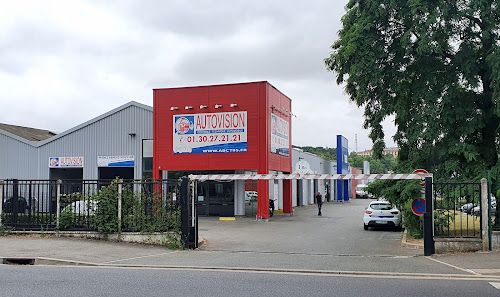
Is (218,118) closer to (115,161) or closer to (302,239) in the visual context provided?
(115,161)

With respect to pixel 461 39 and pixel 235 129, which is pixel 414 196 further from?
pixel 235 129

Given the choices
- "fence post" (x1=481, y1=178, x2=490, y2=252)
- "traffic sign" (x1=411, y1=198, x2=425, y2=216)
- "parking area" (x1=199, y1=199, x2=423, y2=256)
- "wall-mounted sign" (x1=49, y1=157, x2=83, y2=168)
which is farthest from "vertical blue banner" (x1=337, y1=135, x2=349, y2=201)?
"fence post" (x1=481, y1=178, x2=490, y2=252)

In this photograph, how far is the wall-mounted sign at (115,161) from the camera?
104 ft

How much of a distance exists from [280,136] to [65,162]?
14.6 m

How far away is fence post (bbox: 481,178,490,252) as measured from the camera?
13273 millimetres

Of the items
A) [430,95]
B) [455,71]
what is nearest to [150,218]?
[430,95]

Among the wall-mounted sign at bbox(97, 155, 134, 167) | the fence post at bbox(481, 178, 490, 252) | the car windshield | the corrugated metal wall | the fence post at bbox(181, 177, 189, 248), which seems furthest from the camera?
the corrugated metal wall

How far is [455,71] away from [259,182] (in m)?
13.7

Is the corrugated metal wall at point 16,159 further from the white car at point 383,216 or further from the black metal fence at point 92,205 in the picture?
the white car at point 383,216

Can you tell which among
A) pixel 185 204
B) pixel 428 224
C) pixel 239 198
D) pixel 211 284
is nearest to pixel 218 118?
pixel 239 198

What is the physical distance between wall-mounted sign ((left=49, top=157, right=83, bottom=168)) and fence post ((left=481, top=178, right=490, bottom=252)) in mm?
26014

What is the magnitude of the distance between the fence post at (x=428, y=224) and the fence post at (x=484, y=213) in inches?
54.7

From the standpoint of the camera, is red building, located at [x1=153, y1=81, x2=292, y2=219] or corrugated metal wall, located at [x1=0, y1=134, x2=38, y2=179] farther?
corrugated metal wall, located at [x1=0, y1=134, x2=38, y2=179]

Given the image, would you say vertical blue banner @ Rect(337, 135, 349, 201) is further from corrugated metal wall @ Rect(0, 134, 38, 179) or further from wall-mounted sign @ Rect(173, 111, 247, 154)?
corrugated metal wall @ Rect(0, 134, 38, 179)
